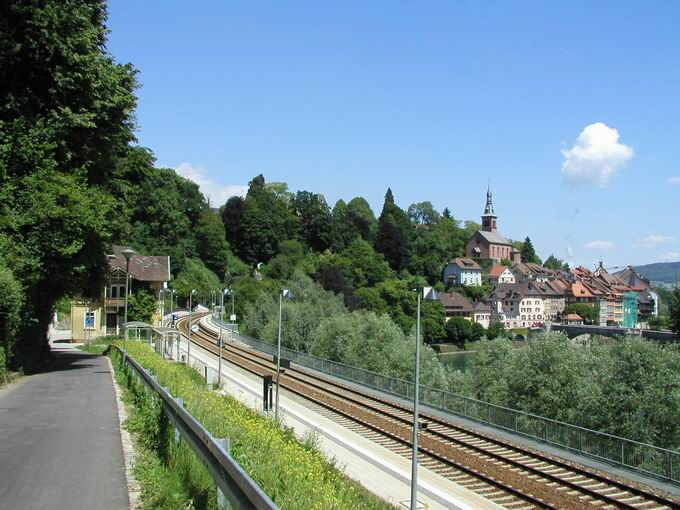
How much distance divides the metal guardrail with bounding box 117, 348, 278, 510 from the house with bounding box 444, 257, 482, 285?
17353 centimetres

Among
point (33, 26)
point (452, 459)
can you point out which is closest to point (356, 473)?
point (452, 459)

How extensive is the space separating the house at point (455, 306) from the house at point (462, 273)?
34269 mm

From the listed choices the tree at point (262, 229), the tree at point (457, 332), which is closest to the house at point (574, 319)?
the tree at point (457, 332)

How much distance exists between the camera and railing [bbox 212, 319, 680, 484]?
17.9 meters

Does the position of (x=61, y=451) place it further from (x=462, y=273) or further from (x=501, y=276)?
(x=501, y=276)

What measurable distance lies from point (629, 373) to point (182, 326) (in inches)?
2381

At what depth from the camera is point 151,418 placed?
10.6 m

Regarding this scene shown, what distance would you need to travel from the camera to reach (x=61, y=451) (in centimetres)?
984

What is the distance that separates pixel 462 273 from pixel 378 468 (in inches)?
6461

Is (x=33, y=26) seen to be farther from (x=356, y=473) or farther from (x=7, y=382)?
(x=356, y=473)

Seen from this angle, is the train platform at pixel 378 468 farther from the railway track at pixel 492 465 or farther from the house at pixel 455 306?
the house at pixel 455 306

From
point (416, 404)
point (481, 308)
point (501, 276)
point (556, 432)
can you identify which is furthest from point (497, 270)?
point (416, 404)

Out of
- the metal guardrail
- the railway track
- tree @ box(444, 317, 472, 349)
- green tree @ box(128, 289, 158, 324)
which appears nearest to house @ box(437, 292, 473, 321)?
tree @ box(444, 317, 472, 349)

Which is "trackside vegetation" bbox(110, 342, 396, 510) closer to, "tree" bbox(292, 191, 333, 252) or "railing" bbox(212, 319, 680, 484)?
"railing" bbox(212, 319, 680, 484)
